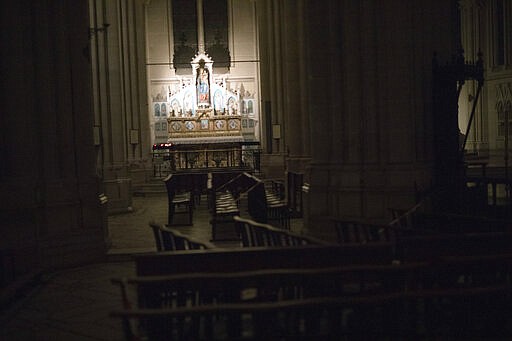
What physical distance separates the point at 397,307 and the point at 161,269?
1.93 m

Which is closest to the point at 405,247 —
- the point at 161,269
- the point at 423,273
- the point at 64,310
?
the point at 423,273

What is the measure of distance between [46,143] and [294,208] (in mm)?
5810

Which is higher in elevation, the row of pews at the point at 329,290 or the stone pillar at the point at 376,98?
the stone pillar at the point at 376,98

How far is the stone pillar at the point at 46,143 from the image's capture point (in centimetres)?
846

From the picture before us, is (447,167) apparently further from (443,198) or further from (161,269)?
(161,269)

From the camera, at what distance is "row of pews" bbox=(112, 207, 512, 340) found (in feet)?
12.7

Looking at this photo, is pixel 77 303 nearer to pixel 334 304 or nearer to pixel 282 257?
pixel 282 257

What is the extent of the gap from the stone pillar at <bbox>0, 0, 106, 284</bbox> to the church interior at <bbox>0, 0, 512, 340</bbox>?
0.02 metres

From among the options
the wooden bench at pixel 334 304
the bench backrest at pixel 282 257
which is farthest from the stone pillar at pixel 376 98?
the bench backrest at pixel 282 257

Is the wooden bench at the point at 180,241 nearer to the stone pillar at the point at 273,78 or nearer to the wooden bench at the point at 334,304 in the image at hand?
the wooden bench at the point at 334,304

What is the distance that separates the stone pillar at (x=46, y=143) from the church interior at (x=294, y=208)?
21mm

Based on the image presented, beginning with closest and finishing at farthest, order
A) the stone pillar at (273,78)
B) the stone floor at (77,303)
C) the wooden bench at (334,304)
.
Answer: the wooden bench at (334,304) < the stone floor at (77,303) < the stone pillar at (273,78)

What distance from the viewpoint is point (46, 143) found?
345 inches

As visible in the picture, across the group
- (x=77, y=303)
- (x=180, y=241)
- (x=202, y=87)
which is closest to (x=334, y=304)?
(x=180, y=241)
